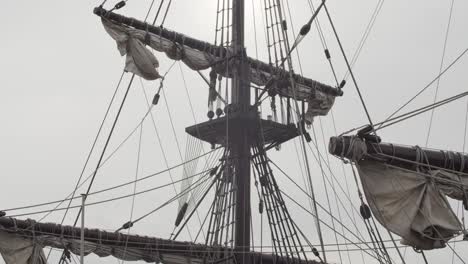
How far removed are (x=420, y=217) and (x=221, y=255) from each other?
7.28m

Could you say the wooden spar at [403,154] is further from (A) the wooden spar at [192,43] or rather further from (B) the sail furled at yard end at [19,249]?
(B) the sail furled at yard end at [19,249]

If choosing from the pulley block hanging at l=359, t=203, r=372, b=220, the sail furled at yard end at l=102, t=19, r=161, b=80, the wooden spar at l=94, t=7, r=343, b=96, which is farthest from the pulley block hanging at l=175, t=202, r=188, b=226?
the pulley block hanging at l=359, t=203, r=372, b=220

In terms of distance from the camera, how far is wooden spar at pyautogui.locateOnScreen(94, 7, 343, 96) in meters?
19.2

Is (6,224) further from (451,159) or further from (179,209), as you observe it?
(451,159)

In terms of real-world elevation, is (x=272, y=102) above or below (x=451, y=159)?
above

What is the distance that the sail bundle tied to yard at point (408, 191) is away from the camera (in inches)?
492

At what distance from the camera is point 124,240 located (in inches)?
779

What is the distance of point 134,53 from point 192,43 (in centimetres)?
208

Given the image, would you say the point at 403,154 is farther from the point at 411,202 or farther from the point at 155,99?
the point at 155,99

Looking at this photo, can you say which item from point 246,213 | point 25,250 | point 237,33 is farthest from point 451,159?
point 25,250

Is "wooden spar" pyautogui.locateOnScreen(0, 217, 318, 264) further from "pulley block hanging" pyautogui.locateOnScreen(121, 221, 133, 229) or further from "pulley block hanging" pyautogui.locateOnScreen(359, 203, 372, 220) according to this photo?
"pulley block hanging" pyautogui.locateOnScreen(359, 203, 372, 220)

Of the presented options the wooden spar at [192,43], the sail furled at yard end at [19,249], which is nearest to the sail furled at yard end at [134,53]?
the wooden spar at [192,43]

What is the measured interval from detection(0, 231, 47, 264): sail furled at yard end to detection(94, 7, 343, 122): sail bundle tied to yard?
18.1ft

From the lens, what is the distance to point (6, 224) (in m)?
18.5
